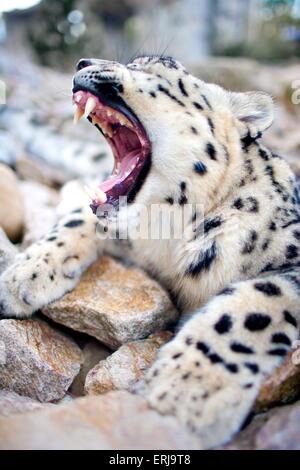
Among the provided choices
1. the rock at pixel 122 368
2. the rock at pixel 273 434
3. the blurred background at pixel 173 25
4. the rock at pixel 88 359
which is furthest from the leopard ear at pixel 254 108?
the blurred background at pixel 173 25

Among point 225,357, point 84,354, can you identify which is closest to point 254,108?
point 225,357

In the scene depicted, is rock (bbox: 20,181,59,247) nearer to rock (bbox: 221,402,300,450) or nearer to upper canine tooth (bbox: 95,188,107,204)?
upper canine tooth (bbox: 95,188,107,204)

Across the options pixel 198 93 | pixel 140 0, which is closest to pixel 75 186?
pixel 198 93

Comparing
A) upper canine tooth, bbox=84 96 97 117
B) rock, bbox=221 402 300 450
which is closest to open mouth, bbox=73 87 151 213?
upper canine tooth, bbox=84 96 97 117

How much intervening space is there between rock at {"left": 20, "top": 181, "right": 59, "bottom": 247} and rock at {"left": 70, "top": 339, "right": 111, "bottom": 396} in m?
0.90

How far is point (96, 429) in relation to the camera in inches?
64.8

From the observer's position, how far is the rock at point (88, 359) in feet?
8.00

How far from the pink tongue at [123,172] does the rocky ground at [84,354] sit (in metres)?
0.49

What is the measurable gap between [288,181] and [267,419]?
1.31 metres

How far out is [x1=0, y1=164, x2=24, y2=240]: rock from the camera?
343 centimetres

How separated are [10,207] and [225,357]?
204cm

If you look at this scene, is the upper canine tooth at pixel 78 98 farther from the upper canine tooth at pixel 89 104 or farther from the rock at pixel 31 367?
the rock at pixel 31 367
